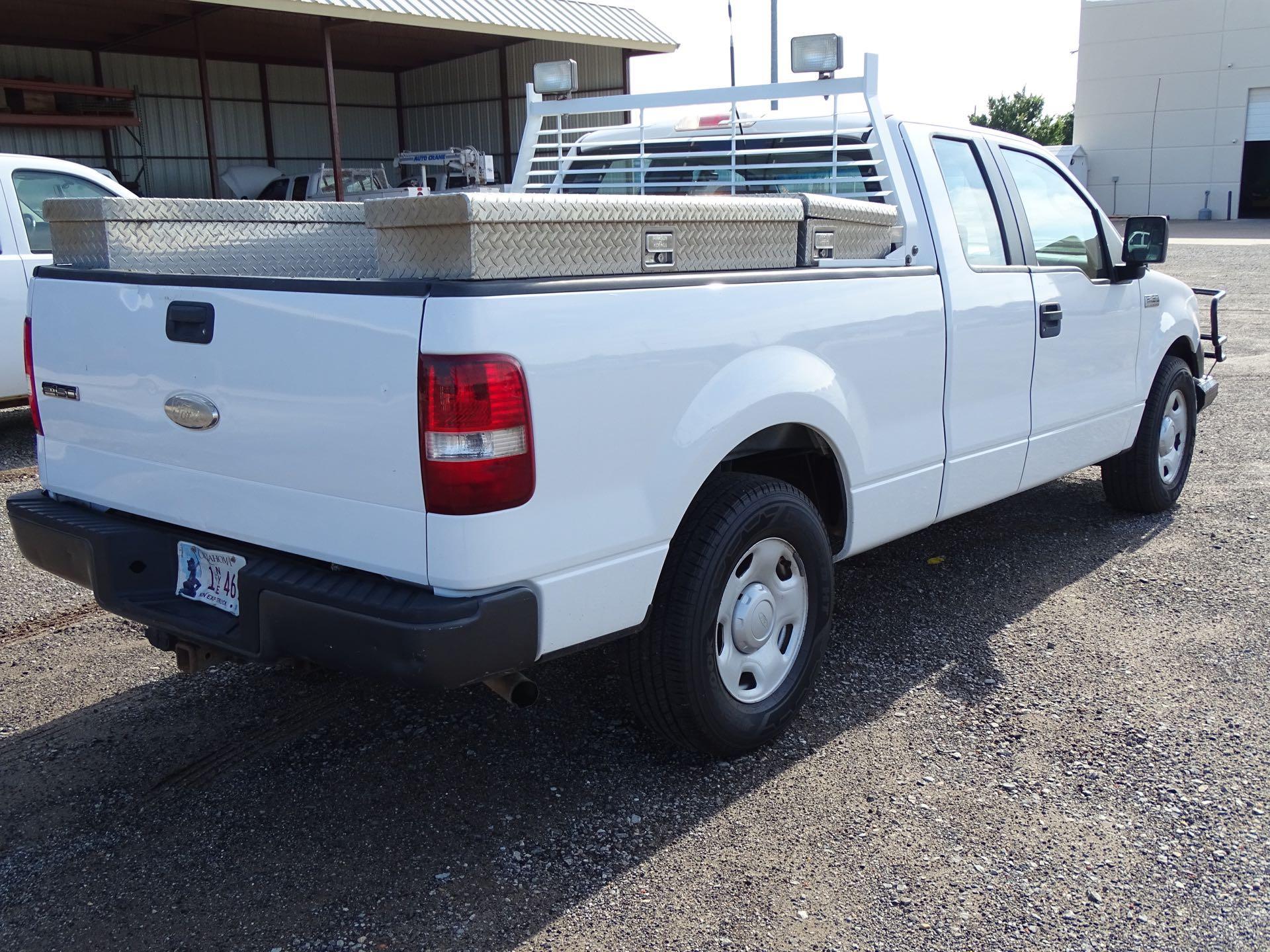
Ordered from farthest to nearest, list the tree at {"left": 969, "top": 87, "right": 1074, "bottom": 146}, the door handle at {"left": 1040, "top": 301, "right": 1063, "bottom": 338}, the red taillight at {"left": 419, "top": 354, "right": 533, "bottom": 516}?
the tree at {"left": 969, "top": 87, "right": 1074, "bottom": 146}
the door handle at {"left": 1040, "top": 301, "right": 1063, "bottom": 338}
the red taillight at {"left": 419, "top": 354, "right": 533, "bottom": 516}

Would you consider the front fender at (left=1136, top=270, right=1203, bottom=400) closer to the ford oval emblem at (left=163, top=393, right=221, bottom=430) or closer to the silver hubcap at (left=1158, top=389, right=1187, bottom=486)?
the silver hubcap at (left=1158, top=389, right=1187, bottom=486)

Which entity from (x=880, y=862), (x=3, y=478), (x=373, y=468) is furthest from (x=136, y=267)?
(x=3, y=478)

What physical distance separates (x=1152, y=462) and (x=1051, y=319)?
1.59 m

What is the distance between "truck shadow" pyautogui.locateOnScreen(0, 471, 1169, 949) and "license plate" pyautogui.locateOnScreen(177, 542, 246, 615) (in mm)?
645

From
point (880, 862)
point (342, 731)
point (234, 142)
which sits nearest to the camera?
point (880, 862)

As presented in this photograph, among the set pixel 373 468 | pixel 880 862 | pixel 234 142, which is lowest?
pixel 880 862

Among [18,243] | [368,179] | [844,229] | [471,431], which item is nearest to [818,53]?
[844,229]

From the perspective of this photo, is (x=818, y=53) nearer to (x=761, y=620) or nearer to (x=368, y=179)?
(x=761, y=620)

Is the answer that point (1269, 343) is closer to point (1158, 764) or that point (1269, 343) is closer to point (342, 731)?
point (1158, 764)

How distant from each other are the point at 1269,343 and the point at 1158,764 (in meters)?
10.8

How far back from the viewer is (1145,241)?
539cm

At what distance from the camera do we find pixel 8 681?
4.25 m

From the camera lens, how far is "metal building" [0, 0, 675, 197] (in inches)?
852

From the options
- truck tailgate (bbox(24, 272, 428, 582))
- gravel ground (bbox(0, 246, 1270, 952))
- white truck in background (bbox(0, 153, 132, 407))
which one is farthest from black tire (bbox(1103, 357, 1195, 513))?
white truck in background (bbox(0, 153, 132, 407))
